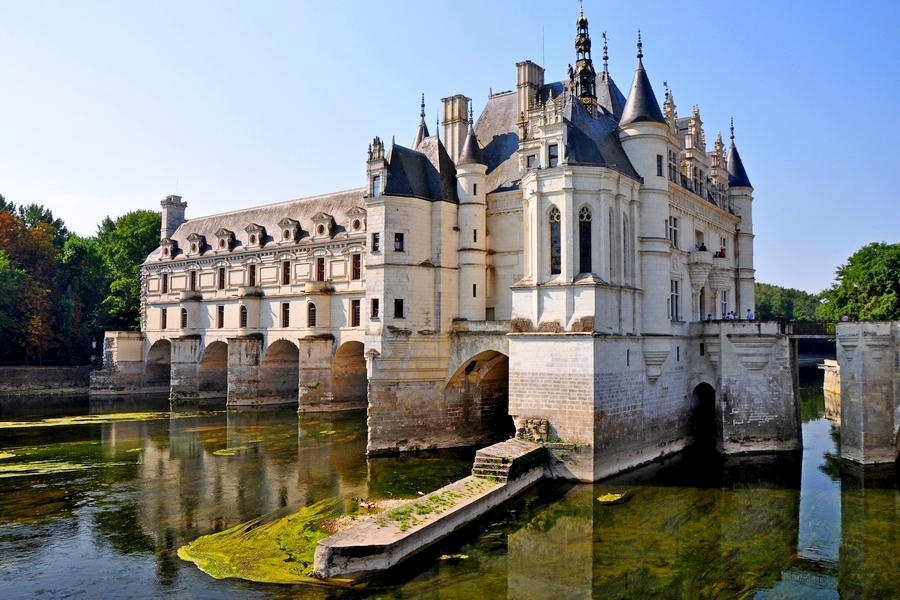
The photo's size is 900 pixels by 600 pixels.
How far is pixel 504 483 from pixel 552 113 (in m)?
13.2

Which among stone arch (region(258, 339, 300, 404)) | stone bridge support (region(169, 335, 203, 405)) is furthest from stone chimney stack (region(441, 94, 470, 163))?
stone bridge support (region(169, 335, 203, 405))

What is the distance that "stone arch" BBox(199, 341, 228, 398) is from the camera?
4784 cm

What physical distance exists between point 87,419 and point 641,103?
3445 centimetres

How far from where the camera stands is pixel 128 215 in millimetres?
63719

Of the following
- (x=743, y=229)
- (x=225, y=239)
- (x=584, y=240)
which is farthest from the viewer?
(x=225, y=239)

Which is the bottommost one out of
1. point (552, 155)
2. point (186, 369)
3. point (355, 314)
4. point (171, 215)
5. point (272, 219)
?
point (186, 369)

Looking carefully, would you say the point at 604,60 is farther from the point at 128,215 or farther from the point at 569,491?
the point at 128,215

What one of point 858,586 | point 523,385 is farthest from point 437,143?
point 858,586

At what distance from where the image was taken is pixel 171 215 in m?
55.9

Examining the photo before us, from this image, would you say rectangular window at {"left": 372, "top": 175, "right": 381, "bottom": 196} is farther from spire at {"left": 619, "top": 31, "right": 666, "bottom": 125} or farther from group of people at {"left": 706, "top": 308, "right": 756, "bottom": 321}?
group of people at {"left": 706, "top": 308, "right": 756, "bottom": 321}

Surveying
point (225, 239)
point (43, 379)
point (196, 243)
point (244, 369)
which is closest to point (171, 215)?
point (196, 243)

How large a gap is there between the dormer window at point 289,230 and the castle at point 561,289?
16.0ft

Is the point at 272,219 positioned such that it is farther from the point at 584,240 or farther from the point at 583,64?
the point at 584,240

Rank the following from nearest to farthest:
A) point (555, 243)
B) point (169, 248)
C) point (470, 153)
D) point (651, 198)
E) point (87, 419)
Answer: point (555, 243) < point (651, 198) < point (470, 153) < point (87, 419) < point (169, 248)
